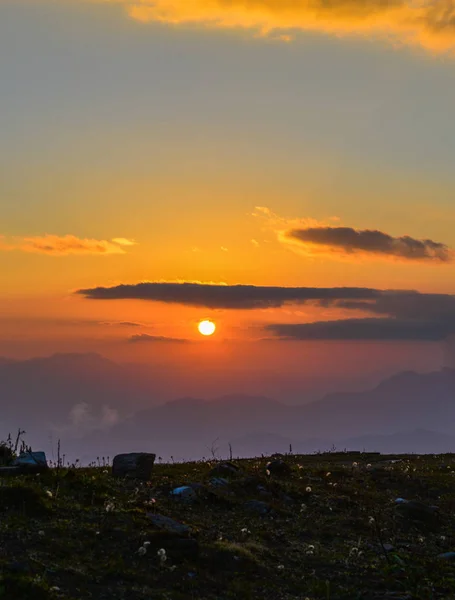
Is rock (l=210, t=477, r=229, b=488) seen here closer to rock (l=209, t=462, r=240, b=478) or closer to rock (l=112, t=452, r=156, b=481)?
rock (l=209, t=462, r=240, b=478)

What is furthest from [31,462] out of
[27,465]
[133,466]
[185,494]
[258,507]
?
[258,507]

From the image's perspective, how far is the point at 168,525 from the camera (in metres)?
21.5

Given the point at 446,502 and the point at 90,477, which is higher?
the point at 90,477

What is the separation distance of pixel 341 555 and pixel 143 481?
891cm

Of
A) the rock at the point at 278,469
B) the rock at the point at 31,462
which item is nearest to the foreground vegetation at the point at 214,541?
the rock at the point at 31,462

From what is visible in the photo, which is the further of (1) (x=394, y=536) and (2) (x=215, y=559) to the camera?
(1) (x=394, y=536)

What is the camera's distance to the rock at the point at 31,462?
2508cm

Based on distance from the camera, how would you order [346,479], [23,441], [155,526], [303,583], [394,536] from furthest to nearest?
[346,479] → [23,441] → [394,536] → [155,526] → [303,583]

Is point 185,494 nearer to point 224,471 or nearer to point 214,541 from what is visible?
point 214,541

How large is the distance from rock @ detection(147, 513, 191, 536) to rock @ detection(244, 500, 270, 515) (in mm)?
4582

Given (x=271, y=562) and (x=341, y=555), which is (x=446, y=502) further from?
(x=271, y=562)

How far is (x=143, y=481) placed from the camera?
2811 centimetres

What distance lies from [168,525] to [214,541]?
4.73 ft

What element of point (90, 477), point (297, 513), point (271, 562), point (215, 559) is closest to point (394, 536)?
point (297, 513)
